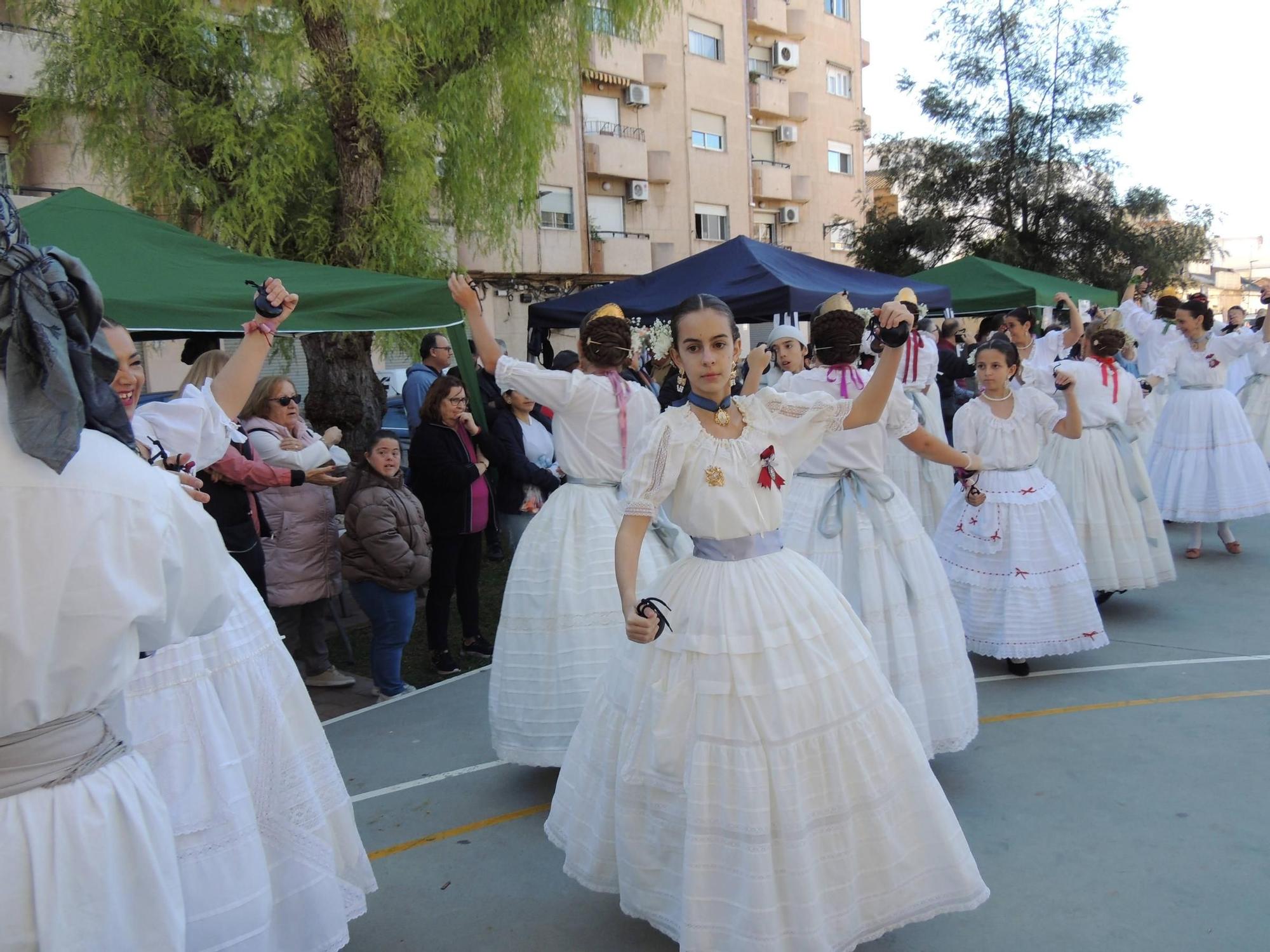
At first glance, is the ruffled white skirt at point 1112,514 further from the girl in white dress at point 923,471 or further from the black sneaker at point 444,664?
the black sneaker at point 444,664

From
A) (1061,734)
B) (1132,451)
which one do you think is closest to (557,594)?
(1061,734)

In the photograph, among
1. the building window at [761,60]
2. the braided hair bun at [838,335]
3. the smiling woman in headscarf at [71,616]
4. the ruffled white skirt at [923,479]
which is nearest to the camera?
the smiling woman in headscarf at [71,616]

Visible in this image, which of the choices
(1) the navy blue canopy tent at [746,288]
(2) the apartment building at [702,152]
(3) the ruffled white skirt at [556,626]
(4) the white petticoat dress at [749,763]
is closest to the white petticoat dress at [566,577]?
(3) the ruffled white skirt at [556,626]

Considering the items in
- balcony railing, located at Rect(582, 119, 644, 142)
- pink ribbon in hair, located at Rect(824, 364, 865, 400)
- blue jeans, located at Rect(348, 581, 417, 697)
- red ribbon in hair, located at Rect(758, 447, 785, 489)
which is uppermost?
balcony railing, located at Rect(582, 119, 644, 142)

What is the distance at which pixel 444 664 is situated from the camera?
6543 mm

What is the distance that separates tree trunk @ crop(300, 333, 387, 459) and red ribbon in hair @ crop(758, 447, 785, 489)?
679 cm

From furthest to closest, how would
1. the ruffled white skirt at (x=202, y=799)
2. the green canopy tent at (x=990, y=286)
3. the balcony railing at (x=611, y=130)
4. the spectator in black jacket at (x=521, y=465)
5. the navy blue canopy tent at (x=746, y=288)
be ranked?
the balcony railing at (x=611, y=130)
the green canopy tent at (x=990, y=286)
the navy blue canopy tent at (x=746, y=288)
the spectator in black jacket at (x=521, y=465)
the ruffled white skirt at (x=202, y=799)

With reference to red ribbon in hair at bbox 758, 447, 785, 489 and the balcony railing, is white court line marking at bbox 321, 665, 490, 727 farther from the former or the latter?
the balcony railing

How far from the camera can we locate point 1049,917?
10.9 feet

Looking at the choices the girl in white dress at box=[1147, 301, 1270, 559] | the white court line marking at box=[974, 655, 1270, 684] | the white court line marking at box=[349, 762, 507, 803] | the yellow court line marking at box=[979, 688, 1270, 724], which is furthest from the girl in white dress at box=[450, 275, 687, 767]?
the girl in white dress at box=[1147, 301, 1270, 559]

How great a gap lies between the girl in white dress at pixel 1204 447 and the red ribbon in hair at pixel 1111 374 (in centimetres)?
198

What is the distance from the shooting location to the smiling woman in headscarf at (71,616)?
1.73m

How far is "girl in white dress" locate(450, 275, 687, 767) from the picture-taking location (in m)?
4.52

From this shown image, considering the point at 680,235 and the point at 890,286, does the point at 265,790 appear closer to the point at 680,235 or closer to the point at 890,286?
the point at 890,286
